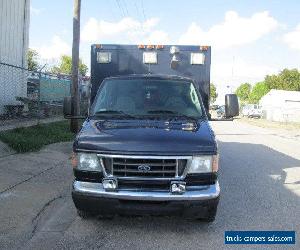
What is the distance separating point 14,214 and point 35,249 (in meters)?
1.43

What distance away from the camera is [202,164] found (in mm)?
5625

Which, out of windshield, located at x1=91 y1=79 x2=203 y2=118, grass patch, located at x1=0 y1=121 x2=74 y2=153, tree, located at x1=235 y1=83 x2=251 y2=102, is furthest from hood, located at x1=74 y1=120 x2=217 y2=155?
tree, located at x1=235 y1=83 x2=251 y2=102

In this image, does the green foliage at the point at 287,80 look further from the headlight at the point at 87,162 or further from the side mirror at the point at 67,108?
the headlight at the point at 87,162

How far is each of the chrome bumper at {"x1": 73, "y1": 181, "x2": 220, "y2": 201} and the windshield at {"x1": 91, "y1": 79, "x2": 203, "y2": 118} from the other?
60.3 inches

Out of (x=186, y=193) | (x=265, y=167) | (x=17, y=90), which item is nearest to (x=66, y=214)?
(x=186, y=193)

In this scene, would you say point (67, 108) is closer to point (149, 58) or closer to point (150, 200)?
point (150, 200)

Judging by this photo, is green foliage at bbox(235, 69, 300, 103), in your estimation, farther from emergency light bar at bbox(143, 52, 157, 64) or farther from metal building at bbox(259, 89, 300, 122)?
emergency light bar at bbox(143, 52, 157, 64)

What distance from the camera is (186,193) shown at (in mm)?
5555

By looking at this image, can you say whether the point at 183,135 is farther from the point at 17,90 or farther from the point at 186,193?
the point at 17,90

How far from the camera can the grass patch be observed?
11.8 m

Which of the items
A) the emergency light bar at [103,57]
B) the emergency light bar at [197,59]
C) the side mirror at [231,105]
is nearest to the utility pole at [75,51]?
the emergency light bar at [103,57]

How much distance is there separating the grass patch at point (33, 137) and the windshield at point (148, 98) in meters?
5.02

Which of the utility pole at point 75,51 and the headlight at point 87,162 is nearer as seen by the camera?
the headlight at point 87,162

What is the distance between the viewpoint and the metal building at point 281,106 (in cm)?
5955
